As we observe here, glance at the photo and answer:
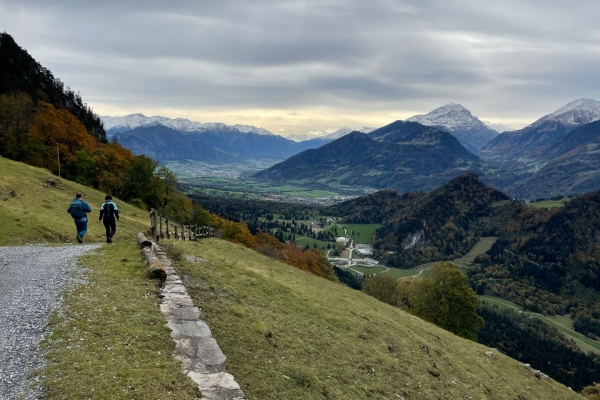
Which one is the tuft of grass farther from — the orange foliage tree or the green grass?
the green grass

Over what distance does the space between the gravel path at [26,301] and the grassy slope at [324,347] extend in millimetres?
5898

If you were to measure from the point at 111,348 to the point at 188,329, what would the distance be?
2904 millimetres

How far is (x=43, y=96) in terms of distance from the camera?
13100 centimetres

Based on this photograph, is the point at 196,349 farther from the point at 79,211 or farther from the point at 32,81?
the point at 32,81

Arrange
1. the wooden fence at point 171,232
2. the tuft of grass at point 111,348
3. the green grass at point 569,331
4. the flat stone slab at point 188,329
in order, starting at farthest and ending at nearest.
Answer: the green grass at point 569,331
the wooden fence at point 171,232
the flat stone slab at point 188,329
the tuft of grass at point 111,348

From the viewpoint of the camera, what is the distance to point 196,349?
40.5 feet

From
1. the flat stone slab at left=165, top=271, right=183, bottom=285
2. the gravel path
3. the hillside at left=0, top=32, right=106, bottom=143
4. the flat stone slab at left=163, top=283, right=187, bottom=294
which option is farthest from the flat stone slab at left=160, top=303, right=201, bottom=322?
the hillside at left=0, top=32, right=106, bottom=143

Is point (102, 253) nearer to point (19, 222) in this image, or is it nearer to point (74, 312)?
point (74, 312)

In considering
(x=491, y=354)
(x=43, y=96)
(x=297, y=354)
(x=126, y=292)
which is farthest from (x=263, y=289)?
(x=43, y=96)

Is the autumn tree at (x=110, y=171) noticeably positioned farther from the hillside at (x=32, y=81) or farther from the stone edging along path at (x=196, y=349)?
the stone edging along path at (x=196, y=349)

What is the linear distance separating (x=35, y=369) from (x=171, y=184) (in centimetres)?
8489

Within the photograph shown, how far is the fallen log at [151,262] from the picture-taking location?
1858 centimetres

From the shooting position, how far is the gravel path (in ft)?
32.1

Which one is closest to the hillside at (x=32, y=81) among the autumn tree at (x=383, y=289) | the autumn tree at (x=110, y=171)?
the autumn tree at (x=110, y=171)
